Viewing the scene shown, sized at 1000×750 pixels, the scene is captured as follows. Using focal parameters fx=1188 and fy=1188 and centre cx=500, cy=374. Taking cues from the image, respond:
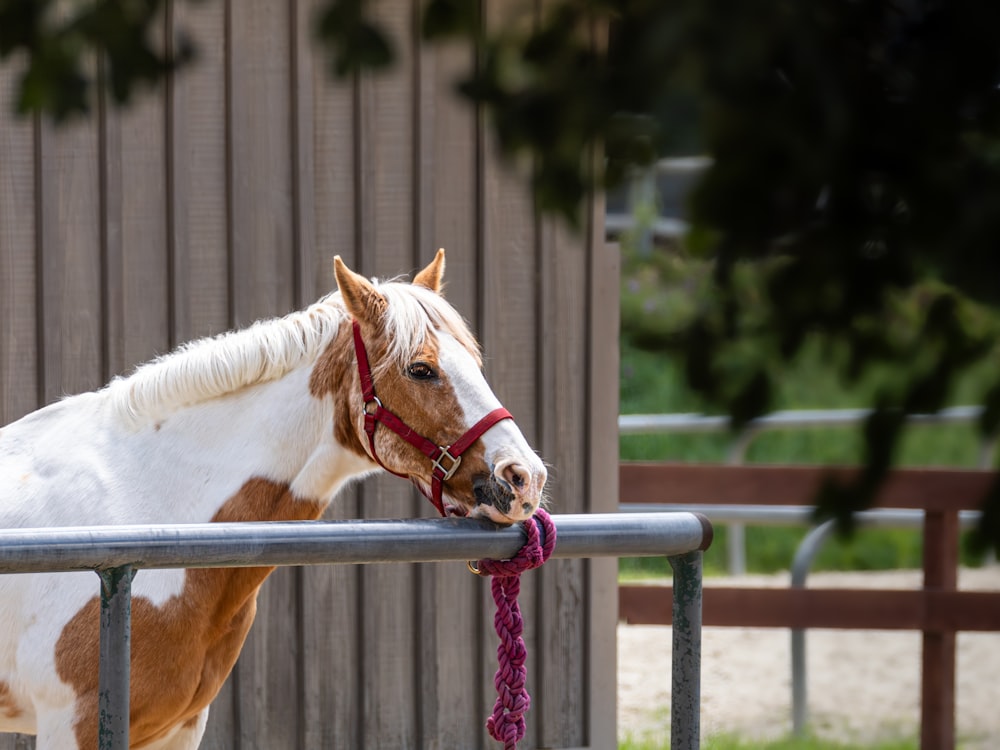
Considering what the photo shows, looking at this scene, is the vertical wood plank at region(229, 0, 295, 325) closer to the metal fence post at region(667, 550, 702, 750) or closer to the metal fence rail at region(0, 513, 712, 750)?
the metal fence rail at region(0, 513, 712, 750)

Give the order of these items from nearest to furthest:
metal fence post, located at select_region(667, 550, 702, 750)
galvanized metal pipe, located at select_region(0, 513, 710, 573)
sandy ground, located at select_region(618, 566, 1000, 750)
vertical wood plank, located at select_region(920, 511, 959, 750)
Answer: galvanized metal pipe, located at select_region(0, 513, 710, 573) < metal fence post, located at select_region(667, 550, 702, 750) < vertical wood plank, located at select_region(920, 511, 959, 750) < sandy ground, located at select_region(618, 566, 1000, 750)

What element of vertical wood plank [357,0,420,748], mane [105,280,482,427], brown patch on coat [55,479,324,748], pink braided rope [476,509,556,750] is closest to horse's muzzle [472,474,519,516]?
pink braided rope [476,509,556,750]

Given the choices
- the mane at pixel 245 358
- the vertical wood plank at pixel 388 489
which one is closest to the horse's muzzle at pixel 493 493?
the mane at pixel 245 358

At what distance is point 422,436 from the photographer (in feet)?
8.61

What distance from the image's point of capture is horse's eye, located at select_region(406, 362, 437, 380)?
8.70ft

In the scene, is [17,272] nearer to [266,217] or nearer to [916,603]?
[266,217]

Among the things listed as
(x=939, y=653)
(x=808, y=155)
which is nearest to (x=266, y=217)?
(x=939, y=653)

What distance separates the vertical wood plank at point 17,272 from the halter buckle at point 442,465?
5.35 ft

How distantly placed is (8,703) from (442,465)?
113 centimetres

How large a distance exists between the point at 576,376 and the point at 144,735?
5.89 ft

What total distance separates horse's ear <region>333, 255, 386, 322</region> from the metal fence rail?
0.86 m

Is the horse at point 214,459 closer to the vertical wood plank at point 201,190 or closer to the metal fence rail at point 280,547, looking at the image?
the metal fence rail at point 280,547

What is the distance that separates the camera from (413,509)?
380 cm

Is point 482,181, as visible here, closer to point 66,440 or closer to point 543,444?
point 543,444
